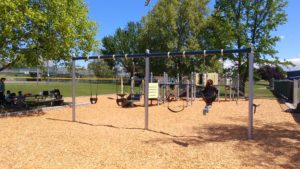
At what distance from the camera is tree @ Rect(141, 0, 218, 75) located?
39.4m

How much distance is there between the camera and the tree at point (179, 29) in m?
39.4

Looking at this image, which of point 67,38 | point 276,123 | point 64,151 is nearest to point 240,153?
point 64,151

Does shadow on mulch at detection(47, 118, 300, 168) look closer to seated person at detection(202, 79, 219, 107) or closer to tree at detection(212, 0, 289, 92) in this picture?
seated person at detection(202, 79, 219, 107)

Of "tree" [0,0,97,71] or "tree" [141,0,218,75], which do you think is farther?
"tree" [141,0,218,75]

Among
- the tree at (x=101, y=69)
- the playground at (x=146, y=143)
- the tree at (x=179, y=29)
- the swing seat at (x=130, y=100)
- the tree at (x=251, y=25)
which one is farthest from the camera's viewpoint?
the tree at (x=101, y=69)

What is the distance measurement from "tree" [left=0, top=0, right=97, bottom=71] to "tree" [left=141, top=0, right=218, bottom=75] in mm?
25754

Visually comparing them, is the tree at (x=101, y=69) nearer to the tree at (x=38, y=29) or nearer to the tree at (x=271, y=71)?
the tree at (x=271, y=71)

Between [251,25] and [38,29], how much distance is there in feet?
69.7

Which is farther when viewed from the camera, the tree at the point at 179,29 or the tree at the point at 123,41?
the tree at the point at 123,41

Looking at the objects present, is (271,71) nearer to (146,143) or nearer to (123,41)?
(123,41)

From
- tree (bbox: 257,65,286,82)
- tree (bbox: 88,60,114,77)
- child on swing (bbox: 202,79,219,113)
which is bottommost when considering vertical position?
child on swing (bbox: 202,79,219,113)

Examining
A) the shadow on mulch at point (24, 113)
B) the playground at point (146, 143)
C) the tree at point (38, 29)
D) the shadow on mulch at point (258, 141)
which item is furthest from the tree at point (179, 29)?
the shadow on mulch at point (258, 141)

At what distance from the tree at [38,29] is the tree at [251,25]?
700 inches

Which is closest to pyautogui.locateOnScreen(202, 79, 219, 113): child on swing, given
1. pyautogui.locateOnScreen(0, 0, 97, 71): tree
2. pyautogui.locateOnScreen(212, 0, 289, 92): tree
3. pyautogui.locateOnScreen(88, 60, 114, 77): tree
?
pyautogui.locateOnScreen(0, 0, 97, 71): tree
